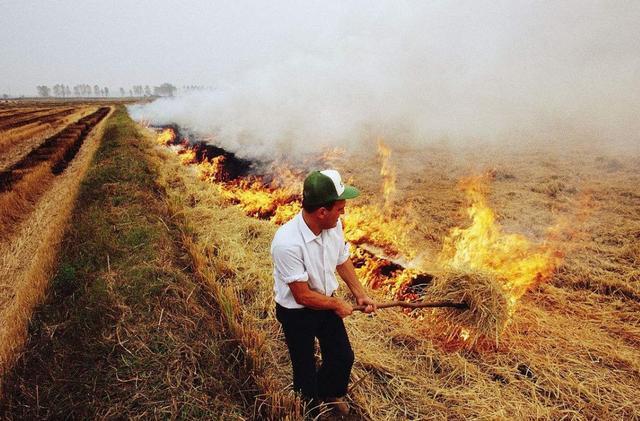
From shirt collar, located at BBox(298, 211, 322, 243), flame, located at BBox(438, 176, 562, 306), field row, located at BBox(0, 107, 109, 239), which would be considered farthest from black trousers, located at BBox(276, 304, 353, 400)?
field row, located at BBox(0, 107, 109, 239)

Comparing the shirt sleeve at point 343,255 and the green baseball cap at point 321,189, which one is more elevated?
the green baseball cap at point 321,189

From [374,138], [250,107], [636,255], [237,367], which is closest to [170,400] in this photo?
[237,367]

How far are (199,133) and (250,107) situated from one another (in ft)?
17.9

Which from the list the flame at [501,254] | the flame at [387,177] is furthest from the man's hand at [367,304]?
the flame at [387,177]

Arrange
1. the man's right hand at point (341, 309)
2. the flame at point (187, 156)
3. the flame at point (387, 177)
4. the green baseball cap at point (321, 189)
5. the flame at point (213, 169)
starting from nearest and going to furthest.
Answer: the green baseball cap at point (321, 189) < the man's right hand at point (341, 309) < the flame at point (387, 177) < the flame at point (213, 169) < the flame at point (187, 156)

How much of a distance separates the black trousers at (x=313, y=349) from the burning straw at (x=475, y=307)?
1593mm

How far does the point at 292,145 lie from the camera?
1528 cm

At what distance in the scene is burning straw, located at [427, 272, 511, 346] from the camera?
371cm

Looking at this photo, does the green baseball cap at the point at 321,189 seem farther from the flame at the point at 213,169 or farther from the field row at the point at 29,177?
the flame at the point at 213,169

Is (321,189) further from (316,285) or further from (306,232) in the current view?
(316,285)

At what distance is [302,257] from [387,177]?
8.19 meters

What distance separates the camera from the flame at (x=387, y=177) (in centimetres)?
836

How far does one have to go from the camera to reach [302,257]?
7.95ft

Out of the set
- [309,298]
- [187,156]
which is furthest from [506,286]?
[187,156]
